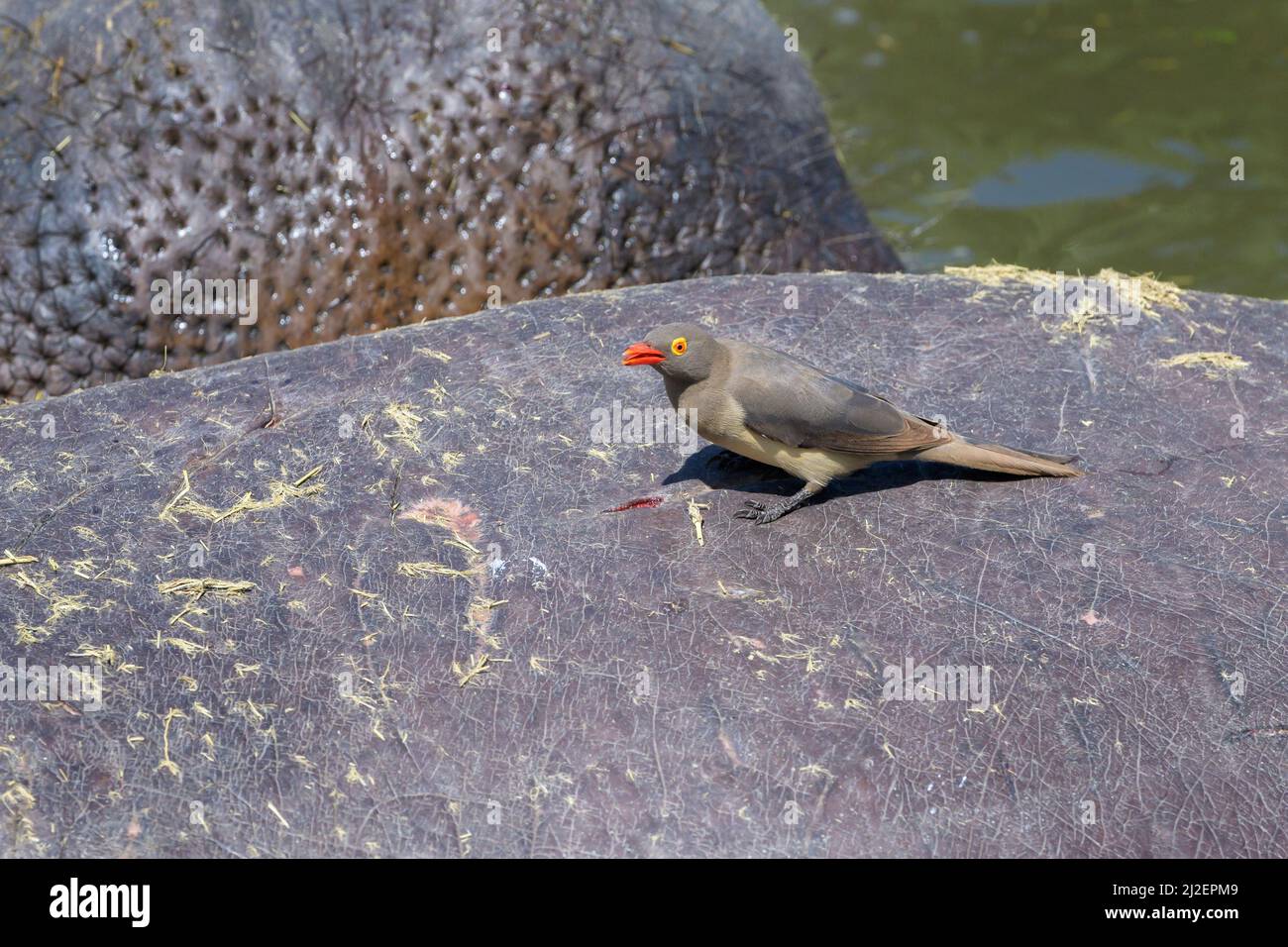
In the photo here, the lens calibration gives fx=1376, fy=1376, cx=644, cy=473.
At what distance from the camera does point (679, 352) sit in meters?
3.82

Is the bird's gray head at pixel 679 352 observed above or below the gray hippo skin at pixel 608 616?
above

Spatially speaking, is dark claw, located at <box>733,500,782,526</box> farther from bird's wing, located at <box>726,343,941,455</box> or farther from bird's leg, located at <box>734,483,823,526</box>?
bird's wing, located at <box>726,343,941,455</box>

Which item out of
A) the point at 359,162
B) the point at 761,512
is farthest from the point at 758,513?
the point at 359,162

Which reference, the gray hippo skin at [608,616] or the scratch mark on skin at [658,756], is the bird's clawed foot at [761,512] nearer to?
the gray hippo skin at [608,616]

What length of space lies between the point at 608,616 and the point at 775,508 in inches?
24.6

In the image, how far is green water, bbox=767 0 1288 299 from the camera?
8.70m

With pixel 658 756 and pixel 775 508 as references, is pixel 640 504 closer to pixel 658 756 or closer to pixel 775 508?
pixel 775 508

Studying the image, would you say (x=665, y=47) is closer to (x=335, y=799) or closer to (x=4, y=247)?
(x=4, y=247)

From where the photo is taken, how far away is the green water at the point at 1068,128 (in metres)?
8.70

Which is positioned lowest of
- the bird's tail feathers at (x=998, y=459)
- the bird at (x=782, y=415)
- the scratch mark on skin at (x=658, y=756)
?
the scratch mark on skin at (x=658, y=756)

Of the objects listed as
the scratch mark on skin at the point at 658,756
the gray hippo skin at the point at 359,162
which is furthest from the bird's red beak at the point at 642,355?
the gray hippo skin at the point at 359,162

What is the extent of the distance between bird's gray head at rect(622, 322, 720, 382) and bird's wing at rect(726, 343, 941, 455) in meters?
0.09

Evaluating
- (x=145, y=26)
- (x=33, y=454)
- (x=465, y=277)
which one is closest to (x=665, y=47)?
(x=465, y=277)
